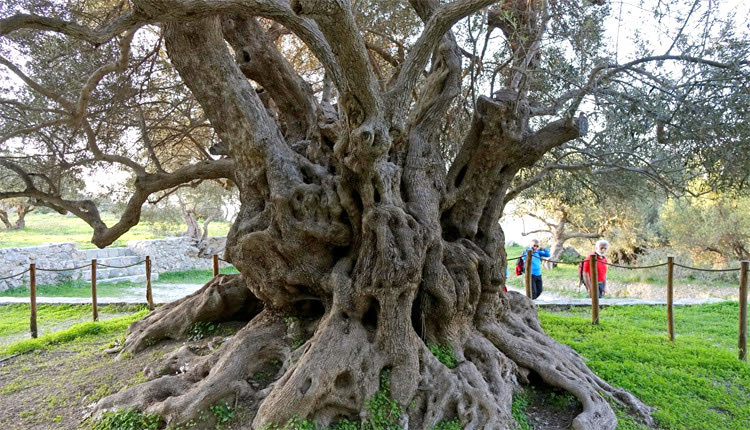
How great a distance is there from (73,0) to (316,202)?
5.00 metres

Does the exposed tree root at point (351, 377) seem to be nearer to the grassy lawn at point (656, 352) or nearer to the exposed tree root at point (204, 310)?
the grassy lawn at point (656, 352)

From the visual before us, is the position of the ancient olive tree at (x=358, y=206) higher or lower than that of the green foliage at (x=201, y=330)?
higher

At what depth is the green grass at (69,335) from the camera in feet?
22.3

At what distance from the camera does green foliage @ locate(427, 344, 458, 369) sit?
4460 millimetres

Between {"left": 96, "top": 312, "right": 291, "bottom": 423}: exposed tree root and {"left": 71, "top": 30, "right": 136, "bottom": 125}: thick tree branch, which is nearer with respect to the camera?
{"left": 96, "top": 312, "right": 291, "bottom": 423}: exposed tree root

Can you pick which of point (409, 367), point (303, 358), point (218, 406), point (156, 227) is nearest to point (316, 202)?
point (303, 358)

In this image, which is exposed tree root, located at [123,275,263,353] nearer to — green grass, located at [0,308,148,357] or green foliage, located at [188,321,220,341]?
green foliage, located at [188,321,220,341]

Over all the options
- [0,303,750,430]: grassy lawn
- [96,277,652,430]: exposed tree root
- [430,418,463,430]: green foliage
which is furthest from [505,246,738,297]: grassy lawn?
[430,418,463,430]: green foliage

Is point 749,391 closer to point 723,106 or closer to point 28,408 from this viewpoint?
point 723,106

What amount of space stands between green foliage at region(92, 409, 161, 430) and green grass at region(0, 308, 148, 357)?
3810 mm

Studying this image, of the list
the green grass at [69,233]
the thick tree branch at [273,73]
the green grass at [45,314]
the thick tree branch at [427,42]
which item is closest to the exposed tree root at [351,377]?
the thick tree branch at [427,42]

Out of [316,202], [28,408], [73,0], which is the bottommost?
[28,408]

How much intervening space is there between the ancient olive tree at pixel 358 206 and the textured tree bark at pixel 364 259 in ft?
0.06

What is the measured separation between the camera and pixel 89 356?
20.4ft
